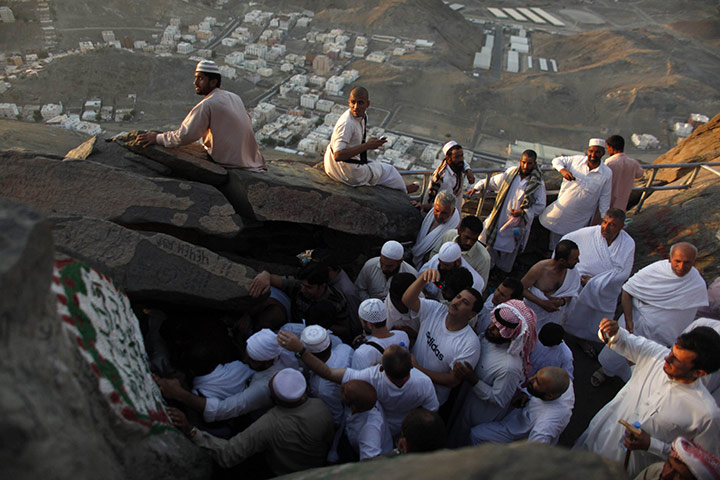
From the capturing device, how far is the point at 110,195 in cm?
437

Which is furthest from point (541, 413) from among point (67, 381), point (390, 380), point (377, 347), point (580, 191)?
point (580, 191)

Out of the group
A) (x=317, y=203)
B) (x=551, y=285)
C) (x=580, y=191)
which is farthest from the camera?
(x=580, y=191)

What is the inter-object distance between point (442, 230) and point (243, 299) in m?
2.46

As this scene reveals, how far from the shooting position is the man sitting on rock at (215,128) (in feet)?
15.7

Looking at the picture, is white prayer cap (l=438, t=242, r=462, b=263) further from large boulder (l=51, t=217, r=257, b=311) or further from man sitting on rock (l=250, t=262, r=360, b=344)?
large boulder (l=51, t=217, r=257, b=311)

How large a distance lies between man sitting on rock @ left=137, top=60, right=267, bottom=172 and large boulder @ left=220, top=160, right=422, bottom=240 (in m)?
0.23

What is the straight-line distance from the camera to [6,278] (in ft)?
5.19

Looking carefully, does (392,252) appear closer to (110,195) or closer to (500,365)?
(500,365)

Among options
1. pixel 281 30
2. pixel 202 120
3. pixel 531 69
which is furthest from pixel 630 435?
pixel 281 30

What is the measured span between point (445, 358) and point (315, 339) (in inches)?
41.1

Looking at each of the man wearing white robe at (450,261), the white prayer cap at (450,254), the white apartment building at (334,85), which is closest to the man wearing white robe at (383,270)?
the man wearing white robe at (450,261)

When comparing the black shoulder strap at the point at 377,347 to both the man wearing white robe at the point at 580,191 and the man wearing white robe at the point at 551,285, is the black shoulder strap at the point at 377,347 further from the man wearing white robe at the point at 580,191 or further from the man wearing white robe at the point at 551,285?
the man wearing white robe at the point at 580,191

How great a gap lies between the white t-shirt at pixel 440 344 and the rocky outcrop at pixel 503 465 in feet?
5.80

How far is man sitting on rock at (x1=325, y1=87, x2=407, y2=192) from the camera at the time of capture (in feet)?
17.1
